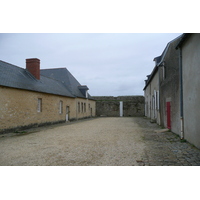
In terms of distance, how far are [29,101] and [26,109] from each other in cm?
63

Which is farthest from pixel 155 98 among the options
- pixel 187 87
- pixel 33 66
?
pixel 33 66

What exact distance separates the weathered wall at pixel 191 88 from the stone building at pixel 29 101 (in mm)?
8924

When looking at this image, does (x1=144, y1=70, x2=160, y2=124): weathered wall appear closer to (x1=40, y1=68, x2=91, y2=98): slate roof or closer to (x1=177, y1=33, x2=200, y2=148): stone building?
(x1=177, y1=33, x2=200, y2=148): stone building

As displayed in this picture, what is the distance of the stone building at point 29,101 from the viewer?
1088 centimetres

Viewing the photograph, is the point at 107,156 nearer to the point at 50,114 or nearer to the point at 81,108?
the point at 50,114

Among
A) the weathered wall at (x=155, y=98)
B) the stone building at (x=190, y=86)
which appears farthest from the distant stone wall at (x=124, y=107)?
the stone building at (x=190, y=86)

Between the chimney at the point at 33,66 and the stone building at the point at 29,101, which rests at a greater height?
the chimney at the point at 33,66

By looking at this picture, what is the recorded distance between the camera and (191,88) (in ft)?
22.0

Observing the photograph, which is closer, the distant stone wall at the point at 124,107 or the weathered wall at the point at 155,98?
the weathered wall at the point at 155,98

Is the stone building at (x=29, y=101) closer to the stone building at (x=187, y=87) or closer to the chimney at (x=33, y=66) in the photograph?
the chimney at (x=33, y=66)

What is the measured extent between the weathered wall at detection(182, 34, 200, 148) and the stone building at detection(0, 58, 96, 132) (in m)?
8.92

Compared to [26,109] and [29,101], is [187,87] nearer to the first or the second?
[26,109]

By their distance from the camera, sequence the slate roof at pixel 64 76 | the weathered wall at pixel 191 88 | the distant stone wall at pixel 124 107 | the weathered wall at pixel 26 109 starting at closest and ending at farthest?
the weathered wall at pixel 191 88 → the weathered wall at pixel 26 109 → the slate roof at pixel 64 76 → the distant stone wall at pixel 124 107

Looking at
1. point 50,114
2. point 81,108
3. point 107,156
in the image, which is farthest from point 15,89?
point 81,108
